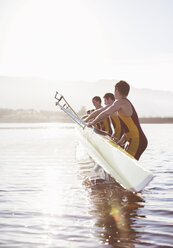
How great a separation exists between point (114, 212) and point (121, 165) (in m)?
0.89

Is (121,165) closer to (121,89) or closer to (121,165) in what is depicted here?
(121,165)

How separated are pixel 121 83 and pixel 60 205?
255 cm

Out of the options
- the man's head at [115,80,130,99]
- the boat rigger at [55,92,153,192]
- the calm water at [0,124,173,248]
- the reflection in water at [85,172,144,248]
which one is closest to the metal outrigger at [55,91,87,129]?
the boat rigger at [55,92,153,192]

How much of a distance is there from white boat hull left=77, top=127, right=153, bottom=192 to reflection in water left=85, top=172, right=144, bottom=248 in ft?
1.19

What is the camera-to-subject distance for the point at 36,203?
7.12m

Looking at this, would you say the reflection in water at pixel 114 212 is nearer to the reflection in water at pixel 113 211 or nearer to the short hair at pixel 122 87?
the reflection in water at pixel 113 211

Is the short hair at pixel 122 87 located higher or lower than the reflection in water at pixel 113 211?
higher

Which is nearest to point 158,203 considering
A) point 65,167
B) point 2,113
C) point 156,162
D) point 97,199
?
point 97,199

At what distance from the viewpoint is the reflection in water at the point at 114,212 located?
510 centimetres

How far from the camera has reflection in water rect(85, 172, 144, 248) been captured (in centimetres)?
510

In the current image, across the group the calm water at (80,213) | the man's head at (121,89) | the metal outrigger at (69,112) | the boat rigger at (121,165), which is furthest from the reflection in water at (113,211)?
the man's head at (121,89)

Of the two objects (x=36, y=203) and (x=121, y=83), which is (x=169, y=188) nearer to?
(x=121, y=83)

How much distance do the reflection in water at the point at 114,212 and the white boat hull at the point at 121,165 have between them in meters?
0.36

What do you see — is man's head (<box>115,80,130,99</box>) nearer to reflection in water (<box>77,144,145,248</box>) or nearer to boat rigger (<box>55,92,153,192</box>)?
boat rigger (<box>55,92,153,192</box>)
